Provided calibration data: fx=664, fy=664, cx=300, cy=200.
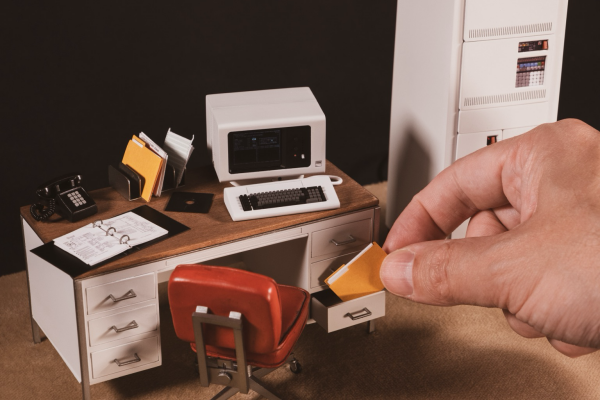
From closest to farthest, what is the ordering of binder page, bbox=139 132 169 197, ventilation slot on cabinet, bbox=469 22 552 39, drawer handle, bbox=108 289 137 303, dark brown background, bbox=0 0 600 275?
drawer handle, bbox=108 289 137 303 < binder page, bbox=139 132 169 197 < ventilation slot on cabinet, bbox=469 22 552 39 < dark brown background, bbox=0 0 600 275

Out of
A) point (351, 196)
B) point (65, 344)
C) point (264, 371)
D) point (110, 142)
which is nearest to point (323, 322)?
point (264, 371)

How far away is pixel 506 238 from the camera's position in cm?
96

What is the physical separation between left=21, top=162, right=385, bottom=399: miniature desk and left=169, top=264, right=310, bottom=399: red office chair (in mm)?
323

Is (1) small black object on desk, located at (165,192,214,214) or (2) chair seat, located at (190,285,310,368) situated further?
(1) small black object on desk, located at (165,192,214,214)

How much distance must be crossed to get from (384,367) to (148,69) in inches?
83.6

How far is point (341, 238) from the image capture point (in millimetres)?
3137

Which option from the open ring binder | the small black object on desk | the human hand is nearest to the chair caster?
the small black object on desk

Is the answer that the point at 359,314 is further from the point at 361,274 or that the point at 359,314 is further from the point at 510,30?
the point at 510,30

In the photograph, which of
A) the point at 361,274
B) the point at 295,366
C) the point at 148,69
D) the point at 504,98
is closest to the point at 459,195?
the point at 361,274

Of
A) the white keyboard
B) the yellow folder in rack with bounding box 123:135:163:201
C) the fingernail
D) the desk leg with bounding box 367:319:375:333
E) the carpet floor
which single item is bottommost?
the carpet floor

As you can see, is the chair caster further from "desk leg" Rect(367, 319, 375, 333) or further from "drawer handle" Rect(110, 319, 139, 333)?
"drawer handle" Rect(110, 319, 139, 333)

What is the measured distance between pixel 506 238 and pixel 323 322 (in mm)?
2264

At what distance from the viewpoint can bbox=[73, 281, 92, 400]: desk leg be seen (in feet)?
8.53

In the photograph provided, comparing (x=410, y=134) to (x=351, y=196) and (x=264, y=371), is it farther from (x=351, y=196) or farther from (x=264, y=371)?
(x=264, y=371)
